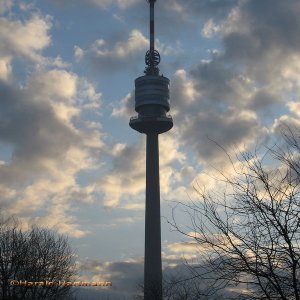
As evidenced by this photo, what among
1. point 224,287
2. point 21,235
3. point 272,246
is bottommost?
point 224,287

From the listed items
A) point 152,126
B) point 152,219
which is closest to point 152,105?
point 152,126

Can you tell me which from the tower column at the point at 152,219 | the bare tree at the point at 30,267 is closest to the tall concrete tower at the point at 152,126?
the tower column at the point at 152,219

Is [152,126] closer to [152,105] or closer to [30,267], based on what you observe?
[152,105]

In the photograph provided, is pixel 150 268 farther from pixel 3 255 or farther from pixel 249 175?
pixel 249 175

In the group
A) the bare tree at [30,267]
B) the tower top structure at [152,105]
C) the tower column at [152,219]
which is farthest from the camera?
the tower top structure at [152,105]

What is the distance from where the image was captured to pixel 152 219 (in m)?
119

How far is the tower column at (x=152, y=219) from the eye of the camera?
116125 mm

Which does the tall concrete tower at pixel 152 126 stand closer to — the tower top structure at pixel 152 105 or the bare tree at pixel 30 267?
the tower top structure at pixel 152 105

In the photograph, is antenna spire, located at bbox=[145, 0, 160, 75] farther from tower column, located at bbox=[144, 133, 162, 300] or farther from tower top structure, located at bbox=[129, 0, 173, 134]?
tower column, located at bbox=[144, 133, 162, 300]

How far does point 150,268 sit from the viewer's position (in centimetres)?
11612

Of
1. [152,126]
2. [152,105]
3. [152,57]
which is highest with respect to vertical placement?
[152,57]

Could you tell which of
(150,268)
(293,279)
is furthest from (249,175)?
(150,268)

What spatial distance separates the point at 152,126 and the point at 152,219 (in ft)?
74.1

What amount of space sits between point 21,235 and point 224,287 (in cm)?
5005
